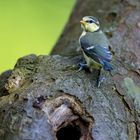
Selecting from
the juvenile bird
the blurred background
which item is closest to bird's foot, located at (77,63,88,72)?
the juvenile bird

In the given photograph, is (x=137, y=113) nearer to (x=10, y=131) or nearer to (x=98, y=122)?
(x=98, y=122)

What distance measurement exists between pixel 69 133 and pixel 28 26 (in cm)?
258

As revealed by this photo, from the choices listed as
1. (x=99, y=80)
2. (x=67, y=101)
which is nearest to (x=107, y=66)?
(x=99, y=80)

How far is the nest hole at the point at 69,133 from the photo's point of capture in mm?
1376

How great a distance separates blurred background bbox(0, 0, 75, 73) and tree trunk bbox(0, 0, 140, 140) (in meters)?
2.09

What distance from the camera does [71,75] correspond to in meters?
1.45

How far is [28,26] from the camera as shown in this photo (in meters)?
3.93

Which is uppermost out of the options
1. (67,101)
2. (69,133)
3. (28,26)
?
(67,101)

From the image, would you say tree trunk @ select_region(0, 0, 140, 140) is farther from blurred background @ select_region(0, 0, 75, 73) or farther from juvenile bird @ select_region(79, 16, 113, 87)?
blurred background @ select_region(0, 0, 75, 73)

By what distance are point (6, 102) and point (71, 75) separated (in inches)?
8.3

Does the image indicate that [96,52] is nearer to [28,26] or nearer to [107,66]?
[107,66]

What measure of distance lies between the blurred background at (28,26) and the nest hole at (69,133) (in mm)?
2227

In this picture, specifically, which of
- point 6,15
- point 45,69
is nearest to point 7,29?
point 6,15

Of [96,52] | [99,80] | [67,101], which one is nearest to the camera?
[67,101]
